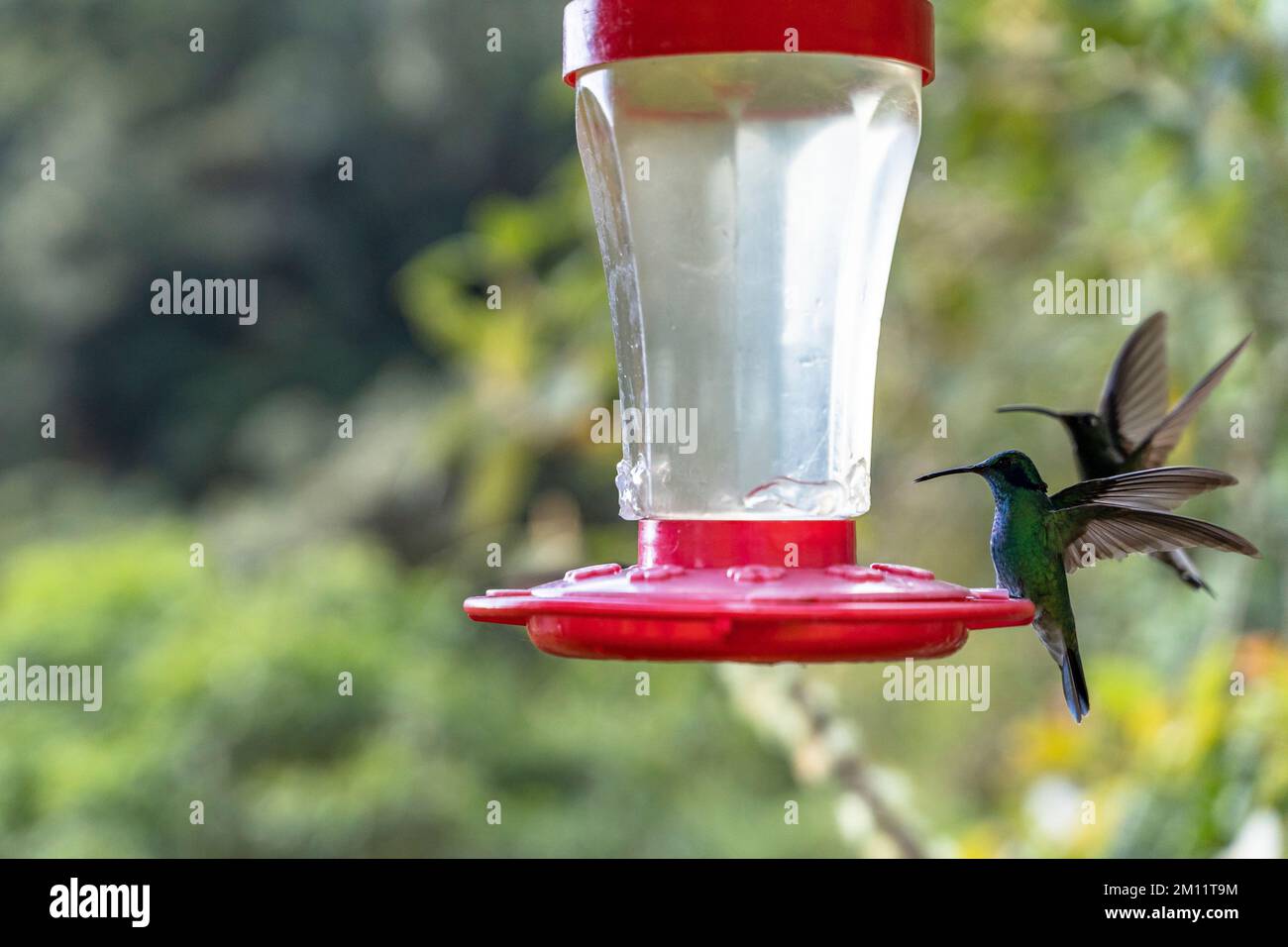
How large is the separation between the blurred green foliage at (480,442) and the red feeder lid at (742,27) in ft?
4.03

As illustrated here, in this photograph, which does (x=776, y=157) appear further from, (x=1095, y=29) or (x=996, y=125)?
(x=996, y=125)

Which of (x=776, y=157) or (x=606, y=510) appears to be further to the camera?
(x=606, y=510)

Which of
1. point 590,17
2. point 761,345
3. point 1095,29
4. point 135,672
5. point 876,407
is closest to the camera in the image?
point 590,17

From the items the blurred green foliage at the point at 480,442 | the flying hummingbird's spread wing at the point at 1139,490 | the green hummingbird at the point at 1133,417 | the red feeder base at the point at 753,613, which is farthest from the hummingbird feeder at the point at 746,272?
the blurred green foliage at the point at 480,442

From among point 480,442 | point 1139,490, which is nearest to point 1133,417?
point 1139,490

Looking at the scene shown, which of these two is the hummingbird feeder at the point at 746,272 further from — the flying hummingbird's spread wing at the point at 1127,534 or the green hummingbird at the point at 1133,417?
the green hummingbird at the point at 1133,417

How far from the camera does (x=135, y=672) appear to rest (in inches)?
234

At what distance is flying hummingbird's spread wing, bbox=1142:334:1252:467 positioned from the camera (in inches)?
88.4

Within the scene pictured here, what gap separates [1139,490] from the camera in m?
2.05

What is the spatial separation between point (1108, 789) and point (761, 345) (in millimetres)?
1905

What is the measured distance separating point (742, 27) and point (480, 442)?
2.82 metres

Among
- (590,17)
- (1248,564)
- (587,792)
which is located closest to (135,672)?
(587,792)

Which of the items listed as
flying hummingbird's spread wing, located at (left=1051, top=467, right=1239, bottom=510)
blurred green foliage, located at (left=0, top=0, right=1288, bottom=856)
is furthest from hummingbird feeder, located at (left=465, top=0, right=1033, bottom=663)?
blurred green foliage, located at (left=0, top=0, right=1288, bottom=856)
